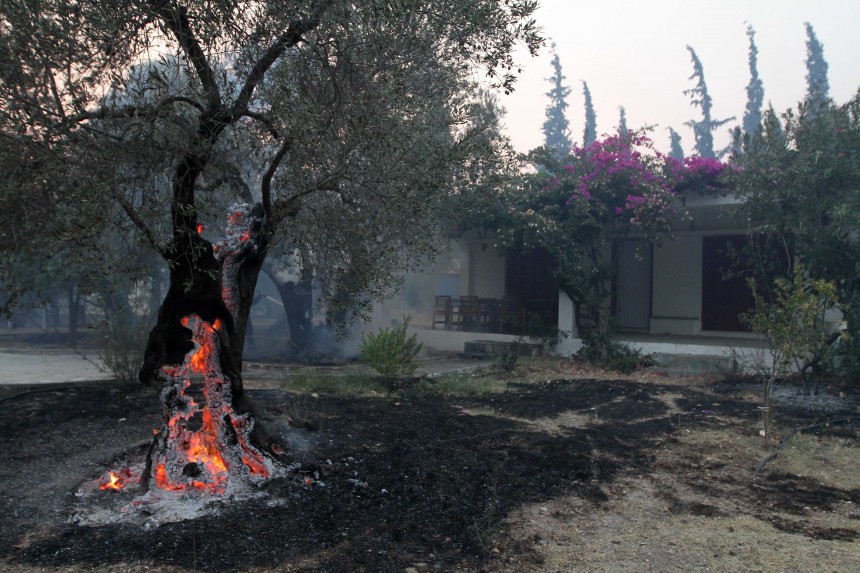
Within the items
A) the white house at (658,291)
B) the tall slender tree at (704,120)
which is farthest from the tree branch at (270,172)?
the tall slender tree at (704,120)

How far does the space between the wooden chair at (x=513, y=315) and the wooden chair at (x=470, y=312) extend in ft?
2.19

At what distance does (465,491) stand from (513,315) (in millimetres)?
11498

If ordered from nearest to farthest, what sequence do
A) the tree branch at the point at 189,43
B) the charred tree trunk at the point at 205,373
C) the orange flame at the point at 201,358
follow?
the tree branch at the point at 189,43 → the charred tree trunk at the point at 205,373 → the orange flame at the point at 201,358

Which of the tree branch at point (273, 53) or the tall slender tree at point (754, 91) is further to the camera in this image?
the tall slender tree at point (754, 91)

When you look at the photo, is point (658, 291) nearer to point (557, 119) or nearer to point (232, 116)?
point (232, 116)

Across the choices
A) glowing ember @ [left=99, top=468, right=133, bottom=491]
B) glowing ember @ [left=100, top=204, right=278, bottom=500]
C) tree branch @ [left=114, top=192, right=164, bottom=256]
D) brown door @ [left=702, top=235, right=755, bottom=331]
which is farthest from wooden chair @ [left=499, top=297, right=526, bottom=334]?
tree branch @ [left=114, top=192, right=164, bottom=256]

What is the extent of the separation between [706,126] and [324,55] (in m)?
70.2

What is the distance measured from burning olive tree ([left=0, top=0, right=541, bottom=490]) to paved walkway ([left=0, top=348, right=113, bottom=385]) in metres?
5.40

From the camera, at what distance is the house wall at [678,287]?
17109 millimetres

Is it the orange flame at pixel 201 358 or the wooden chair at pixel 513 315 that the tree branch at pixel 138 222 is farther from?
the wooden chair at pixel 513 315

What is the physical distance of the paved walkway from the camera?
11992mm

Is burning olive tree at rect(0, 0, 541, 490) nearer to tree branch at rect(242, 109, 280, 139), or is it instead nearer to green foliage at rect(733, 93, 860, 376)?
tree branch at rect(242, 109, 280, 139)

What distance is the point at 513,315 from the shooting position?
684 inches

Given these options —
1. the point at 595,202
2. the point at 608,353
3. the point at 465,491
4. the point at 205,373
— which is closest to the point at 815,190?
the point at 595,202
